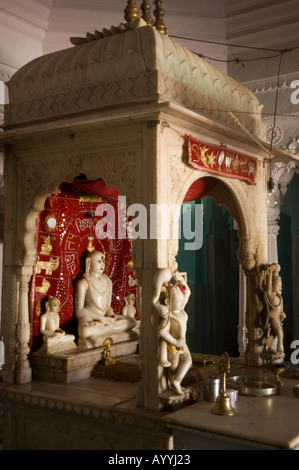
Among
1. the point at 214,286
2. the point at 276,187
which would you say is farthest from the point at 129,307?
the point at 214,286

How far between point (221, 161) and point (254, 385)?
227cm

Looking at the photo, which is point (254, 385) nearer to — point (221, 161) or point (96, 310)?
point (96, 310)

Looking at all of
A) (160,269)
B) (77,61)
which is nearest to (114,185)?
(160,269)

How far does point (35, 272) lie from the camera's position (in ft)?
18.7

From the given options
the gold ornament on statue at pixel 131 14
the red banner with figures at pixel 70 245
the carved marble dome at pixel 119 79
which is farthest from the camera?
the red banner with figures at pixel 70 245

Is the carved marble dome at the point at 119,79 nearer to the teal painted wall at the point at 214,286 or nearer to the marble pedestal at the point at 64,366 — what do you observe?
the marble pedestal at the point at 64,366

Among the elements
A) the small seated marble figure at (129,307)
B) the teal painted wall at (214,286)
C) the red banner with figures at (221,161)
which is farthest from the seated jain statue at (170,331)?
the teal painted wall at (214,286)

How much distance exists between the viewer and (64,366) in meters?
5.22

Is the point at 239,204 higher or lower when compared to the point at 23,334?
higher

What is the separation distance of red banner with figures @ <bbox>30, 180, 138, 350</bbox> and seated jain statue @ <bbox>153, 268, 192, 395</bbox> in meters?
1.81

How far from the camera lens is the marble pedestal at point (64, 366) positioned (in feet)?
17.2

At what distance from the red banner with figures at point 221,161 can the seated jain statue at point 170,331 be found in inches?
45.0

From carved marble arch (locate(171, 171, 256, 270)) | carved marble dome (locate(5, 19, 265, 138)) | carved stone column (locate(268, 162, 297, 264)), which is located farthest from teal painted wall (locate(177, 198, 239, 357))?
carved marble dome (locate(5, 19, 265, 138))
